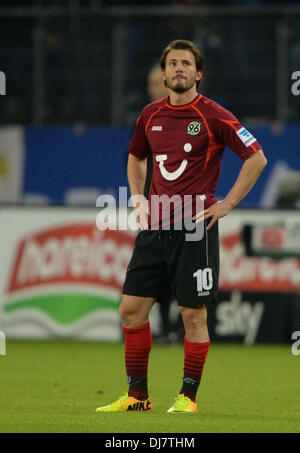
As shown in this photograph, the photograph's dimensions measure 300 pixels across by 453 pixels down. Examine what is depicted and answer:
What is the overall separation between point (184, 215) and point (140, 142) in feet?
1.92

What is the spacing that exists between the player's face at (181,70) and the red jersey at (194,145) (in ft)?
0.45

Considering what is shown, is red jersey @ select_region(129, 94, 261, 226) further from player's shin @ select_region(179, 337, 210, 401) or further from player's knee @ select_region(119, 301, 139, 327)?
player's shin @ select_region(179, 337, 210, 401)

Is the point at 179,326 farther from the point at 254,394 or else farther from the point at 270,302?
the point at 254,394

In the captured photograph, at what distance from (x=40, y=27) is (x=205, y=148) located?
A: 25.7ft

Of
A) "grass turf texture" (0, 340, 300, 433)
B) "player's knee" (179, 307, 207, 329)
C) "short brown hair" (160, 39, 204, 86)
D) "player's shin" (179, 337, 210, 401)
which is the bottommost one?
"grass turf texture" (0, 340, 300, 433)

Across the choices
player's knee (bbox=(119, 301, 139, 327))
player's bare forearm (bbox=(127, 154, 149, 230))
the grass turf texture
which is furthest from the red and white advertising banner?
player's knee (bbox=(119, 301, 139, 327))

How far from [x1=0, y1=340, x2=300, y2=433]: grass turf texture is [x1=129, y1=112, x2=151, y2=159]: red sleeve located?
56.5 inches

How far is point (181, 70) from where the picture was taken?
568 centimetres

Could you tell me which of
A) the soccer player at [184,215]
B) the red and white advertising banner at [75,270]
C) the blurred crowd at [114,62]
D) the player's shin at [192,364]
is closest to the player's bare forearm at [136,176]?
the soccer player at [184,215]

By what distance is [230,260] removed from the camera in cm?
1087

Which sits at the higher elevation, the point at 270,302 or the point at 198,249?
the point at 198,249

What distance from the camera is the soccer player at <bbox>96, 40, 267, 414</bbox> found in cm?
570
